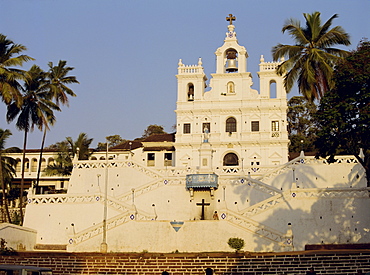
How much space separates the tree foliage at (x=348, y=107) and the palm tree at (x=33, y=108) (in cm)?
2284

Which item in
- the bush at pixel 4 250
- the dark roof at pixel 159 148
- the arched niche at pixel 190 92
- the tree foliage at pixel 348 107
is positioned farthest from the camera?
the dark roof at pixel 159 148

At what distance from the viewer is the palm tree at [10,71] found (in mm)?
40125

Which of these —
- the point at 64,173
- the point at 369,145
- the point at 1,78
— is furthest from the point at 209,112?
the point at 369,145

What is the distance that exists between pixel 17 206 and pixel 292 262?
35163 mm

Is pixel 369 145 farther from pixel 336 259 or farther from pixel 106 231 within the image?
pixel 106 231

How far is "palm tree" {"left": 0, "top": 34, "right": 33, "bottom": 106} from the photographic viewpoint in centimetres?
4012

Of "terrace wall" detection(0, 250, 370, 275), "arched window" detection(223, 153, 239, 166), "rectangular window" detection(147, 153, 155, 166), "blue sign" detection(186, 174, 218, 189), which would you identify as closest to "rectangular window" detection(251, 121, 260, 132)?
"arched window" detection(223, 153, 239, 166)

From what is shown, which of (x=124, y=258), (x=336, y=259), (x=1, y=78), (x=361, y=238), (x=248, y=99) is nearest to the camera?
(x=336, y=259)

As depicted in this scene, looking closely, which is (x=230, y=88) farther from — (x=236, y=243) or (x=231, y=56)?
(x=236, y=243)

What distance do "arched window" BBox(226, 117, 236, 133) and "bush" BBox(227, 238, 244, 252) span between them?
2261cm

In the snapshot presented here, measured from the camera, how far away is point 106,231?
114 feet

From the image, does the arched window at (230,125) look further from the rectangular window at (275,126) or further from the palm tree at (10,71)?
the palm tree at (10,71)

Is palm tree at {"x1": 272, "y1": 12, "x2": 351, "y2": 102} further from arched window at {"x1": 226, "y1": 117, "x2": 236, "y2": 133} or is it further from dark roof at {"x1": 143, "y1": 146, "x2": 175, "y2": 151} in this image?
dark roof at {"x1": 143, "y1": 146, "x2": 175, "y2": 151}

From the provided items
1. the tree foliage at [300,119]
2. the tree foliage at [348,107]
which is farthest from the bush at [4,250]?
the tree foliage at [300,119]
